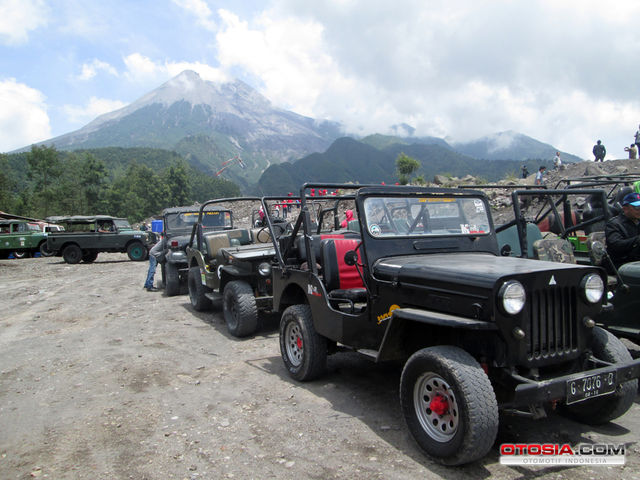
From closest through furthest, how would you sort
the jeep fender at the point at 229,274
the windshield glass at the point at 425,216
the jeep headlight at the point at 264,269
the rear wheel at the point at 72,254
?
the windshield glass at the point at 425,216
the jeep headlight at the point at 264,269
the jeep fender at the point at 229,274
the rear wheel at the point at 72,254

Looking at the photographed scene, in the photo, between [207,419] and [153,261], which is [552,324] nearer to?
[207,419]

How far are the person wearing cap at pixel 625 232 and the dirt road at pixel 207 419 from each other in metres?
1.50

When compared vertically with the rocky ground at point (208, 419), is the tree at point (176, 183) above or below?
above

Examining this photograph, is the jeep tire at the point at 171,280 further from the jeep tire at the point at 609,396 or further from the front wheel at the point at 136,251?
the front wheel at the point at 136,251

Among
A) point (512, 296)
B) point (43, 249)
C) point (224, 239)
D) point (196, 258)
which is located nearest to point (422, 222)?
point (512, 296)

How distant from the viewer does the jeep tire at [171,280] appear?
10.9m

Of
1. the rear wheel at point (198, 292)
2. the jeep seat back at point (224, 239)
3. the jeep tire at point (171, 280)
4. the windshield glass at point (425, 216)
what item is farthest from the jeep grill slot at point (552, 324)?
the jeep tire at point (171, 280)

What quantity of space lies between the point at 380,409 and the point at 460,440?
1339 mm

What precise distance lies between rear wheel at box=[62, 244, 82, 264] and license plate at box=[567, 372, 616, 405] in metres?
20.5

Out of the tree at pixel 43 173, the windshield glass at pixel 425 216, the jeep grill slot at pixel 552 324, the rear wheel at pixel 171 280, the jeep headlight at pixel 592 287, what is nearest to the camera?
the jeep grill slot at pixel 552 324

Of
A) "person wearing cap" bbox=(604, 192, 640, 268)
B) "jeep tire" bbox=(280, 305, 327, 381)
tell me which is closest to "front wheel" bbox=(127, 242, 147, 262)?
"jeep tire" bbox=(280, 305, 327, 381)

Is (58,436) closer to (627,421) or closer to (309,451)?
(309,451)

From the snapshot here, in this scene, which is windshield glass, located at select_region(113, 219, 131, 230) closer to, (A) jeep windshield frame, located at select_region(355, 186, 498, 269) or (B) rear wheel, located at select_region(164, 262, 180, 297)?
(B) rear wheel, located at select_region(164, 262, 180, 297)

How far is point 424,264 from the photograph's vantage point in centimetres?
366
